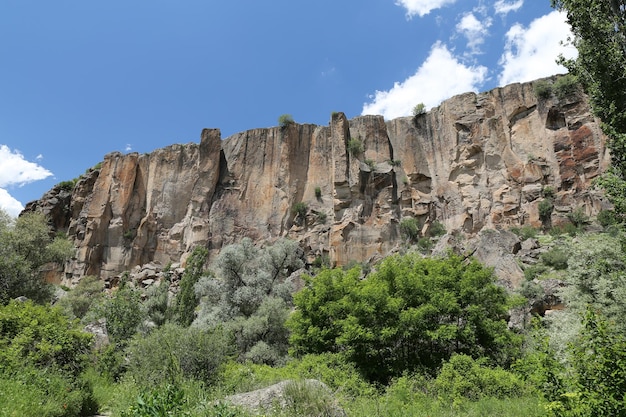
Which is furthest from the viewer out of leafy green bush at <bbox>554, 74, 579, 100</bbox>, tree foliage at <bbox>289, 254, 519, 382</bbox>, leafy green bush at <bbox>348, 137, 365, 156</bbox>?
leafy green bush at <bbox>348, 137, 365, 156</bbox>

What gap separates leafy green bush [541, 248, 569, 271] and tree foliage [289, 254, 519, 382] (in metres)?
14.5

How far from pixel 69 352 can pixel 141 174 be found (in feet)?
143

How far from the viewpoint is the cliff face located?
124 ft

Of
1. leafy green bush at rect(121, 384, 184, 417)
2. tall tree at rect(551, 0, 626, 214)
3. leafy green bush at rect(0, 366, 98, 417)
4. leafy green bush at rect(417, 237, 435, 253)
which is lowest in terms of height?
leafy green bush at rect(0, 366, 98, 417)

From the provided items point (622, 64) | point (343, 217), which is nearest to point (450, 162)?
point (343, 217)

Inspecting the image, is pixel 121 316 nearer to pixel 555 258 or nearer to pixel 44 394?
pixel 44 394

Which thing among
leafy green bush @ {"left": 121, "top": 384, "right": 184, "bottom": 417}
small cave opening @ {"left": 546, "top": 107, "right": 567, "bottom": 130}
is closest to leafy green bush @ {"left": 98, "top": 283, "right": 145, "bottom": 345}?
leafy green bush @ {"left": 121, "top": 384, "right": 184, "bottom": 417}

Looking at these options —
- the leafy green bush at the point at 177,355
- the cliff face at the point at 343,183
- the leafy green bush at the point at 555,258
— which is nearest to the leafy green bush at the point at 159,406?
the leafy green bush at the point at 177,355

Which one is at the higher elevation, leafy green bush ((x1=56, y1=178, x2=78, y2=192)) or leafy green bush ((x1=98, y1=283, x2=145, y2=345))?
leafy green bush ((x1=56, y1=178, x2=78, y2=192))

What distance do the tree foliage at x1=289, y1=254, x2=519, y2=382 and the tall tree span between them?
553 cm

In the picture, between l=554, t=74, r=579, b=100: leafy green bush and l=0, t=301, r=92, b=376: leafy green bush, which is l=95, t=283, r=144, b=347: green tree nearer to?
l=0, t=301, r=92, b=376: leafy green bush

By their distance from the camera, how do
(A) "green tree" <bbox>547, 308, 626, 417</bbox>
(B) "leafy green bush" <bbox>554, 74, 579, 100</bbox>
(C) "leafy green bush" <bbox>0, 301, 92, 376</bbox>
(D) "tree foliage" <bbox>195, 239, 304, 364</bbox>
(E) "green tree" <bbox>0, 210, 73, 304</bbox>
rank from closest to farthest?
(A) "green tree" <bbox>547, 308, 626, 417</bbox>
(C) "leafy green bush" <bbox>0, 301, 92, 376</bbox>
(D) "tree foliage" <bbox>195, 239, 304, 364</bbox>
(E) "green tree" <bbox>0, 210, 73, 304</bbox>
(B) "leafy green bush" <bbox>554, 74, 579, 100</bbox>

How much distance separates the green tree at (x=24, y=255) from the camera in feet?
73.6

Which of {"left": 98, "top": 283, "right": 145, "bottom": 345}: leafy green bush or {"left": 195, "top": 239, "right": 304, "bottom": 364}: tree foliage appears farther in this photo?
{"left": 195, "top": 239, "right": 304, "bottom": 364}: tree foliage
